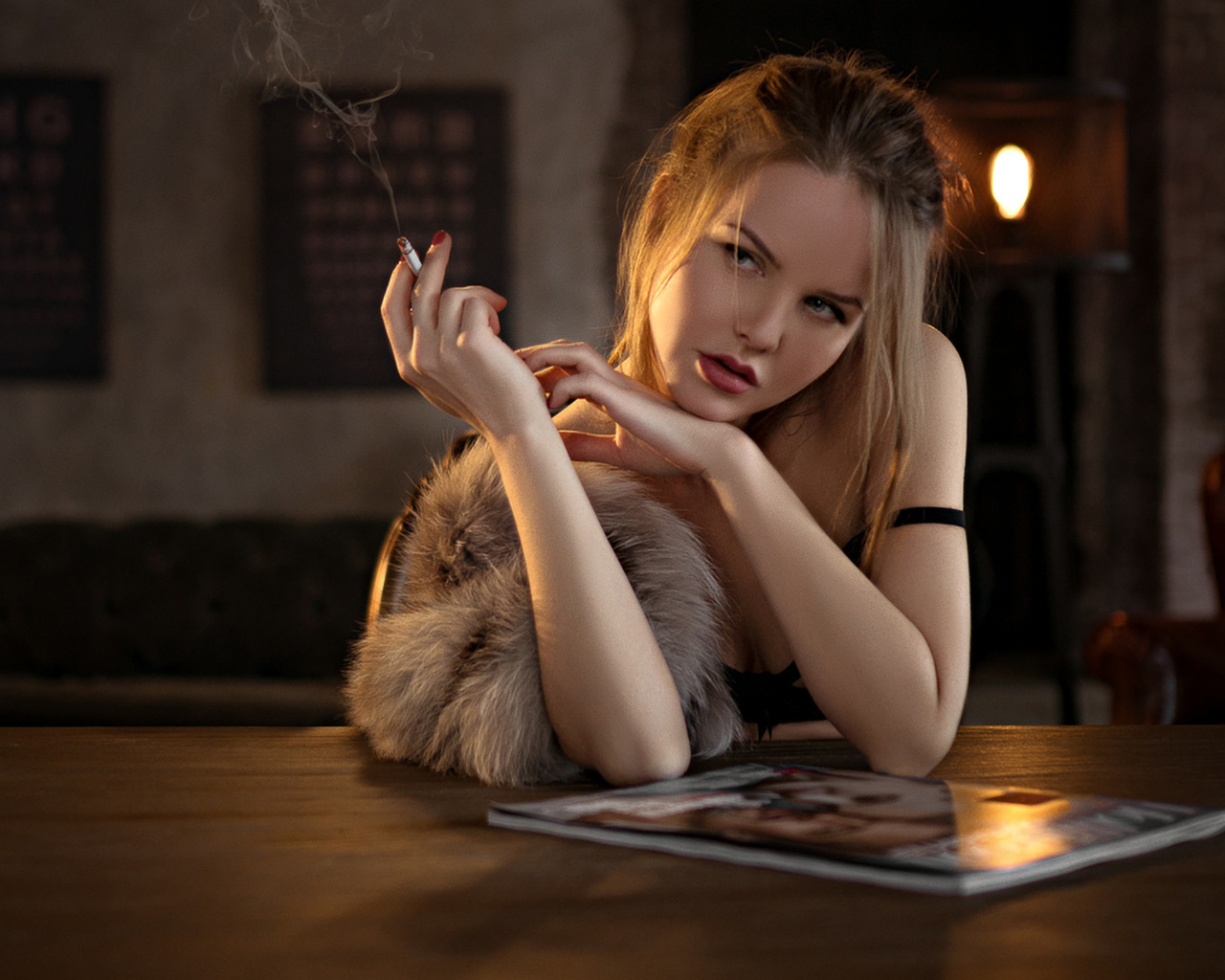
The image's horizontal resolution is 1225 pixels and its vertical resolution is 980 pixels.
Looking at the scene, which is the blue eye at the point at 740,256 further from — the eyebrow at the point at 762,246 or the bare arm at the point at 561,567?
the bare arm at the point at 561,567

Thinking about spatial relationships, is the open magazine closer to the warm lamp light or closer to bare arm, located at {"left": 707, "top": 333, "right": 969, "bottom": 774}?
bare arm, located at {"left": 707, "top": 333, "right": 969, "bottom": 774}

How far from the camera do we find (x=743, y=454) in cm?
98

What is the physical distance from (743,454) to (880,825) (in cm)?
42

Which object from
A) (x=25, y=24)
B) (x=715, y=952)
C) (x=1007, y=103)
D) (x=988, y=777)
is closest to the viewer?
(x=715, y=952)

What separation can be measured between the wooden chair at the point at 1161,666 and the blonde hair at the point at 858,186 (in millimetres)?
905

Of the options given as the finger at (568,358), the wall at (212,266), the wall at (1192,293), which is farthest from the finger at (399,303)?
the wall at (1192,293)

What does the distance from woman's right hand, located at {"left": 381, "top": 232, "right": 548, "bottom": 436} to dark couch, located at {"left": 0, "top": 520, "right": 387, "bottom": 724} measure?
1.97m

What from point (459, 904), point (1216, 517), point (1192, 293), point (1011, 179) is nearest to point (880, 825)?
point (459, 904)

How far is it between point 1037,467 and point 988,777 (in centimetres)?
247

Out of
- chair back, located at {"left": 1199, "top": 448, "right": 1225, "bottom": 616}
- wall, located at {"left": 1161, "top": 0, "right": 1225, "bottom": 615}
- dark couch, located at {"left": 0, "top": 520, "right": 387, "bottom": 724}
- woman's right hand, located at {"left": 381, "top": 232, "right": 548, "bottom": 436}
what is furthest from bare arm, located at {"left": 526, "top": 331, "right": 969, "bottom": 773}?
wall, located at {"left": 1161, "top": 0, "right": 1225, "bottom": 615}

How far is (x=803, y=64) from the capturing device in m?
1.12

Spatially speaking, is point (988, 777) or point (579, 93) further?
point (579, 93)

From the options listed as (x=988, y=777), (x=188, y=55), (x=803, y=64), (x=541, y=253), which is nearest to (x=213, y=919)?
(x=988, y=777)

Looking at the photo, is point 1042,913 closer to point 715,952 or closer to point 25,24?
point 715,952
